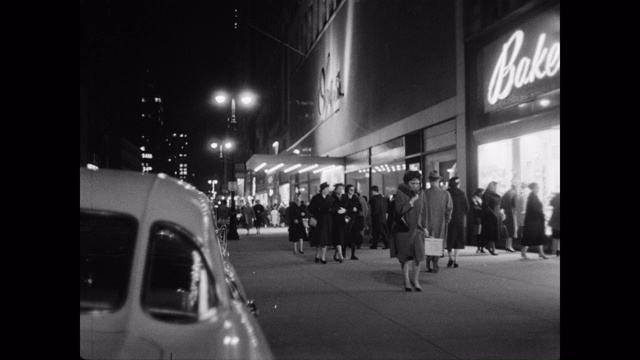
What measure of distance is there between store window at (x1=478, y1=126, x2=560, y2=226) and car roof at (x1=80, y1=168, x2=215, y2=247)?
42.4 ft

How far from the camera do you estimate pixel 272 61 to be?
6406 cm

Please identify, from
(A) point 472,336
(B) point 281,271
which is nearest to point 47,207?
(A) point 472,336

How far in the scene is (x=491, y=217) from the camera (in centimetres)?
1493

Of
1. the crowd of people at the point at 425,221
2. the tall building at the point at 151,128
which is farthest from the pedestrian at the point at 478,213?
the tall building at the point at 151,128

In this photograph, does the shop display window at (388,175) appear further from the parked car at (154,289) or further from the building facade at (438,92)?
the parked car at (154,289)

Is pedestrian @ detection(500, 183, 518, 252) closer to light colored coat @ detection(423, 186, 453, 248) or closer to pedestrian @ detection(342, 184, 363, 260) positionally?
pedestrian @ detection(342, 184, 363, 260)

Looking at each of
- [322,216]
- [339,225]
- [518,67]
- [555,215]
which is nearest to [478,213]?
[555,215]

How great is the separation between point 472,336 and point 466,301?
2117mm

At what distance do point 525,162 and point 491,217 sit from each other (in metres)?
1.70

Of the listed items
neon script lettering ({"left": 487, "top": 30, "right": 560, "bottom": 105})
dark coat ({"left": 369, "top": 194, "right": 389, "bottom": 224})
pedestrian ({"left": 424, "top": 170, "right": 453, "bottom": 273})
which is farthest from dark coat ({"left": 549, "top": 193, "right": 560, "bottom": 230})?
dark coat ({"left": 369, "top": 194, "right": 389, "bottom": 224})

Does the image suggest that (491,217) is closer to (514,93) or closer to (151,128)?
(514,93)

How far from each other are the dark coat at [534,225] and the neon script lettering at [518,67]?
3024 millimetres

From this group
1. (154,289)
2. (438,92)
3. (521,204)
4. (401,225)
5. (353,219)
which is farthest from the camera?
(438,92)
